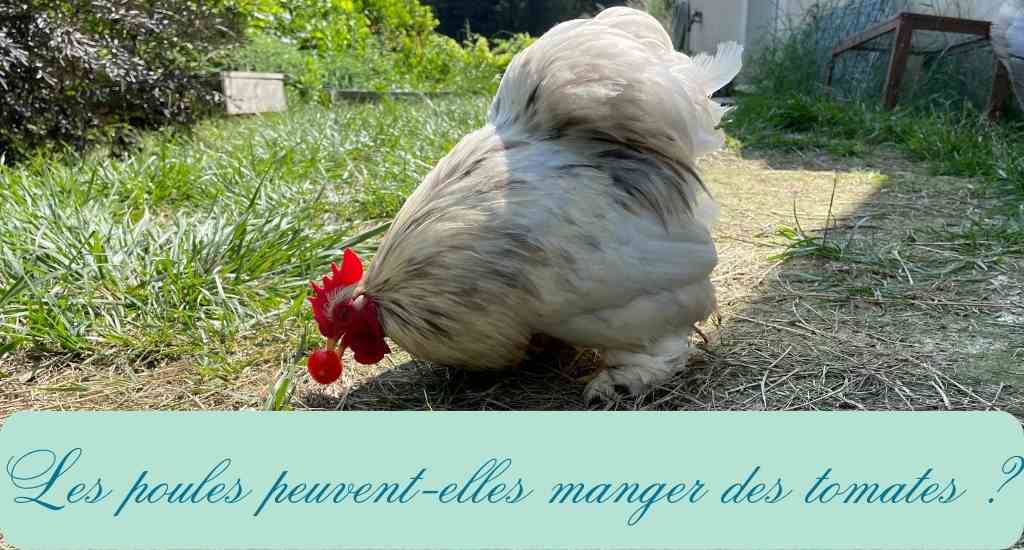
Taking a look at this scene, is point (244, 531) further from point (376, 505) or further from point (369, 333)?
point (369, 333)

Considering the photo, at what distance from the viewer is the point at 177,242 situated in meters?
2.86

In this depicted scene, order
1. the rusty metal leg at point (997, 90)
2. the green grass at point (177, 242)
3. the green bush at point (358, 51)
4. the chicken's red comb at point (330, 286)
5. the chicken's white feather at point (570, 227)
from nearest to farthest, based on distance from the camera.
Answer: the chicken's white feather at point (570, 227), the chicken's red comb at point (330, 286), the green grass at point (177, 242), the rusty metal leg at point (997, 90), the green bush at point (358, 51)

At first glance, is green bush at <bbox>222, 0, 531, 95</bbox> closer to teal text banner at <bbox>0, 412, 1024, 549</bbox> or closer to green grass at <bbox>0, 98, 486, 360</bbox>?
green grass at <bbox>0, 98, 486, 360</bbox>

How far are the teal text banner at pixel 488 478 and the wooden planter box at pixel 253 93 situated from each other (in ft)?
17.7

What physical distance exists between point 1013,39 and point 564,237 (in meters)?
3.21

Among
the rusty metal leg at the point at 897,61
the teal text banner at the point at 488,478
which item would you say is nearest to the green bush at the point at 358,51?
the rusty metal leg at the point at 897,61

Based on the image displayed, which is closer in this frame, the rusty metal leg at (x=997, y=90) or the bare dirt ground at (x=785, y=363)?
the bare dirt ground at (x=785, y=363)

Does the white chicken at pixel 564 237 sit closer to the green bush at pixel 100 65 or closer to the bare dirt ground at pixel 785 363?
the bare dirt ground at pixel 785 363

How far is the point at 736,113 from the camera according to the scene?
6.99 meters

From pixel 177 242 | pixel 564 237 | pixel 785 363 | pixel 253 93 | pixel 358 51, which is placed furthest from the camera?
pixel 358 51

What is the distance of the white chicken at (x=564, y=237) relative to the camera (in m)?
1.81

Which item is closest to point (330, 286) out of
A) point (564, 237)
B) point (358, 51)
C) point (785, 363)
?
point (564, 237)

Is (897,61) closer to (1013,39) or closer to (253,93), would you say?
(1013,39)

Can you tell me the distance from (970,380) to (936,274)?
0.87 metres
